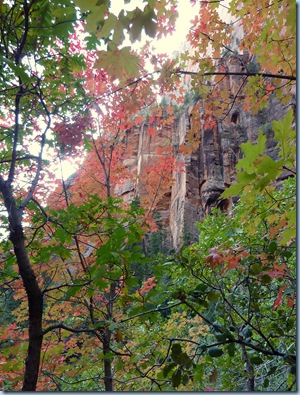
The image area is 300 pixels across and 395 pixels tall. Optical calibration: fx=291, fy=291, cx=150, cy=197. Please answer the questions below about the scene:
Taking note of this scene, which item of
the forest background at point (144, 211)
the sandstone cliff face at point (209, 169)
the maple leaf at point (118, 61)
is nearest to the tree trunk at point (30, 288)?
the forest background at point (144, 211)

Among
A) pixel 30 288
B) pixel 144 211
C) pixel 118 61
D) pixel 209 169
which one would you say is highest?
pixel 209 169

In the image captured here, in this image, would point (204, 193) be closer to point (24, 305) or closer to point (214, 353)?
point (24, 305)

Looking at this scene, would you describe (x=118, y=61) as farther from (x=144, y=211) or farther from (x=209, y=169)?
(x=209, y=169)

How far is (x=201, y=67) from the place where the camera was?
1.82 m

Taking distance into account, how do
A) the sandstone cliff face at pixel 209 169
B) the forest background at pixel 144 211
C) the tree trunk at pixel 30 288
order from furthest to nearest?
the sandstone cliff face at pixel 209 169
the tree trunk at pixel 30 288
the forest background at pixel 144 211

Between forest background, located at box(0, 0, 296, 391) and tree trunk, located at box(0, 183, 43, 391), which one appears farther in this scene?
tree trunk, located at box(0, 183, 43, 391)

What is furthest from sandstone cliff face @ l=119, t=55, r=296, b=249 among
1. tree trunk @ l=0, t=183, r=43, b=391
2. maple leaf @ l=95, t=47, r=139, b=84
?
maple leaf @ l=95, t=47, r=139, b=84

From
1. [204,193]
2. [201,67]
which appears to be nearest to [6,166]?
[201,67]

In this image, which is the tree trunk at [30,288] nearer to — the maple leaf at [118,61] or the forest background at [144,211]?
the forest background at [144,211]

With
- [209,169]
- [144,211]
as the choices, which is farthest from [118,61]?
[209,169]

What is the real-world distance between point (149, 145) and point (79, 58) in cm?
1747

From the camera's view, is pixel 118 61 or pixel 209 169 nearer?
pixel 118 61

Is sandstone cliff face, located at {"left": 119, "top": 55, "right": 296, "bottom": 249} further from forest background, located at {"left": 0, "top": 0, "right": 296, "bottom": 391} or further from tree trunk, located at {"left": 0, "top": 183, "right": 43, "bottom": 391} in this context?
tree trunk, located at {"left": 0, "top": 183, "right": 43, "bottom": 391}

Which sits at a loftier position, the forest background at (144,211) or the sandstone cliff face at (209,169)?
the sandstone cliff face at (209,169)
